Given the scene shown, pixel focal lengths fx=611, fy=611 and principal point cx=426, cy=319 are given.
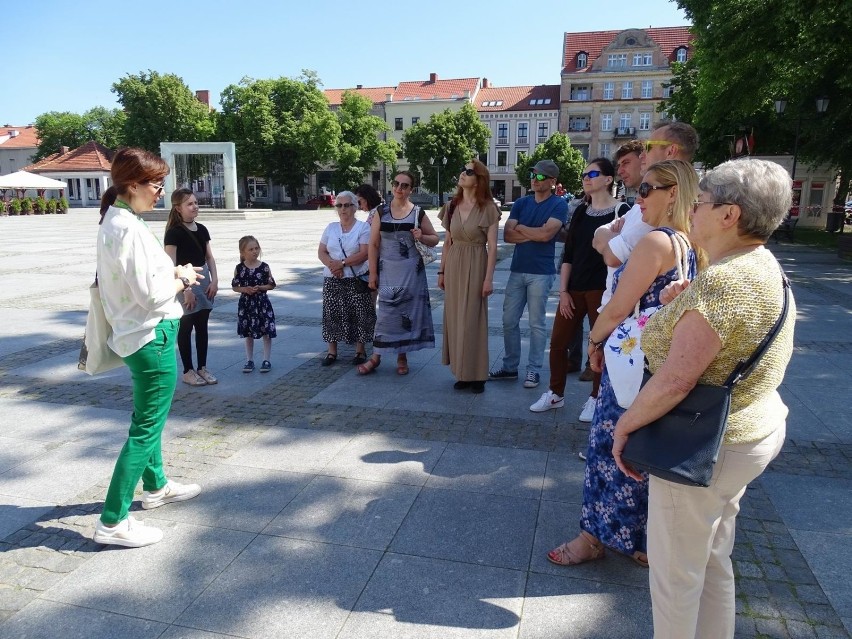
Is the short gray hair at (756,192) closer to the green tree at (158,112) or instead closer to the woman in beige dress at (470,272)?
the woman in beige dress at (470,272)

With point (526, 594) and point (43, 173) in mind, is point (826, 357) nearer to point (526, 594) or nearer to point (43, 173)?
point (526, 594)

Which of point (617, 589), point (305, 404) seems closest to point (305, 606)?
point (617, 589)

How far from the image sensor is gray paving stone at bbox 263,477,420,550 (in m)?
3.14

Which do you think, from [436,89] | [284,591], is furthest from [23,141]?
[284,591]

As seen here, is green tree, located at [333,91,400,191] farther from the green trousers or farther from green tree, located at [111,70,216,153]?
the green trousers

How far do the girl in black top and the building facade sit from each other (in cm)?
6191

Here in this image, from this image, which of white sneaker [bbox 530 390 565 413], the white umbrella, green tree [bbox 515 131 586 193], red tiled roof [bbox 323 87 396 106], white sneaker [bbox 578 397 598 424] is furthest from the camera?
red tiled roof [bbox 323 87 396 106]

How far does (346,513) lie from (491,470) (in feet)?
3.31

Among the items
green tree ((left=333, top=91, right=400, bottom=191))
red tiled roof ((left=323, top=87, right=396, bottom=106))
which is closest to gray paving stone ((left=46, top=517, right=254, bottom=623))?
green tree ((left=333, top=91, right=400, bottom=191))

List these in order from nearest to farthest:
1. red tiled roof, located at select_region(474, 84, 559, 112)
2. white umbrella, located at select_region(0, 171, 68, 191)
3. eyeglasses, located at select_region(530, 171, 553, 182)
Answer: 1. eyeglasses, located at select_region(530, 171, 553, 182)
2. white umbrella, located at select_region(0, 171, 68, 191)
3. red tiled roof, located at select_region(474, 84, 559, 112)

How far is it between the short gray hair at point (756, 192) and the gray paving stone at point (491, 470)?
2.25 metres

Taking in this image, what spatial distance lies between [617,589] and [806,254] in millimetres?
17616

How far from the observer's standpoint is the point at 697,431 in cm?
175

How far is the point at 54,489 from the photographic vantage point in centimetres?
A: 363
